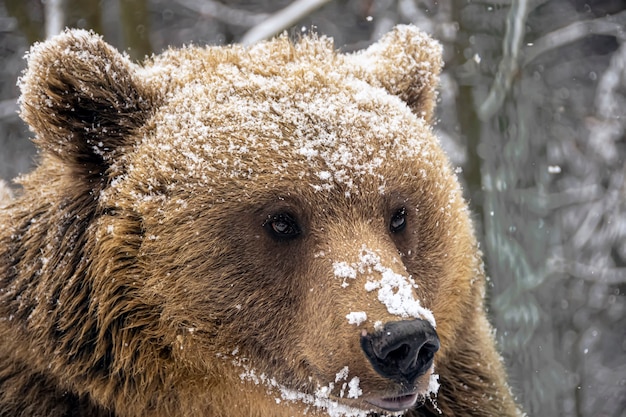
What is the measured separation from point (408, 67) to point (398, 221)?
2.86ft

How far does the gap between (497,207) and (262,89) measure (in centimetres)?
402

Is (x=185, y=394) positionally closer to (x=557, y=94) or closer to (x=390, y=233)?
(x=390, y=233)

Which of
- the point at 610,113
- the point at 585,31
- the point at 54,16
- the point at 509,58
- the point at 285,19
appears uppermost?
the point at 54,16

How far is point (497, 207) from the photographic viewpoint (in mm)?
7109

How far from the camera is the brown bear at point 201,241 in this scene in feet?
10.7

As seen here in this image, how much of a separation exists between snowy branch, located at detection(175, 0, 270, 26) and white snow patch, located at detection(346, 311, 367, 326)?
8850 mm

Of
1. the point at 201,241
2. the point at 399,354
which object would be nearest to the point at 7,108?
the point at 201,241

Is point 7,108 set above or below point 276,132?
below

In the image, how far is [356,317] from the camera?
2.98m

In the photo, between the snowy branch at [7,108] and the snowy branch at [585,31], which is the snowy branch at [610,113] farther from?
the snowy branch at [7,108]

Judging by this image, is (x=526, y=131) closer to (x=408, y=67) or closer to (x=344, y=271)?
(x=408, y=67)

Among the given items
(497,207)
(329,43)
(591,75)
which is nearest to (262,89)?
(329,43)

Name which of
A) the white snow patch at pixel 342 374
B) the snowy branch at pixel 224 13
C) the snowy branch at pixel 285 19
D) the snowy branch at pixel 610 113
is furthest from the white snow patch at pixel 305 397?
the snowy branch at pixel 224 13

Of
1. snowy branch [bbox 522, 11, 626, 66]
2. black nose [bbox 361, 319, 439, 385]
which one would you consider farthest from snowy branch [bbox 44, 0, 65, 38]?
black nose [bbox 361, 319, 439, 385]
